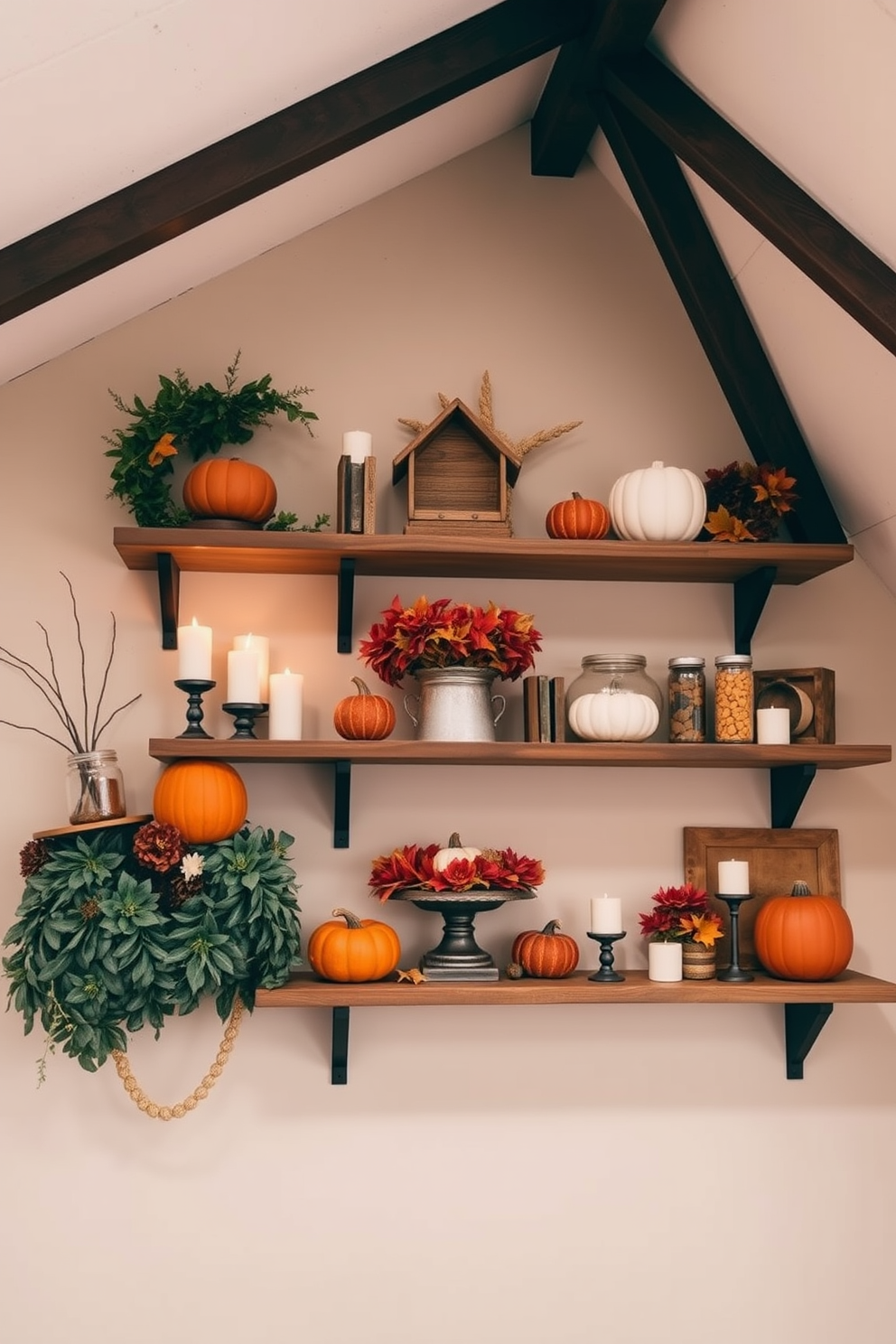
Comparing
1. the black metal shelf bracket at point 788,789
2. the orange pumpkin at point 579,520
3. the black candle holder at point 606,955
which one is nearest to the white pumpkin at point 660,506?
the orange pumpkin at point 579,520

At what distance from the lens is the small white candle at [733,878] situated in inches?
93.9

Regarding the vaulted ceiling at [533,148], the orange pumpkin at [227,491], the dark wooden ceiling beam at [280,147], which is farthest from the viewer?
the orange pumpkin at [227,491]

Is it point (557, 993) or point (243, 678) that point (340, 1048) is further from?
point (243, 678)

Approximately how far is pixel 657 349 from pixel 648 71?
59 cm

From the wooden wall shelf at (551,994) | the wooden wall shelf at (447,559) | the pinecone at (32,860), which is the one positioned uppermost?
the wooden wall shelf at (447,559)

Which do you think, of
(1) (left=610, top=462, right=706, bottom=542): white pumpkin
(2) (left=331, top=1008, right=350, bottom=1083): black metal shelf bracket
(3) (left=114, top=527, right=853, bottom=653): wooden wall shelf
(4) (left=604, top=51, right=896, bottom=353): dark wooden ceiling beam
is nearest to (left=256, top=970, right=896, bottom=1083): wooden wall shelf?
(2) (left=331, top=1008, right=350, bottom=1083): black metal shelf bracket

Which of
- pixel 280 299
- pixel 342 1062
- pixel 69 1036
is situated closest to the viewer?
pixel 69 1036

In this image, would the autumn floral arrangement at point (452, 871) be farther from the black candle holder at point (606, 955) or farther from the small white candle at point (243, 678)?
the small white candle at point (243, 678)

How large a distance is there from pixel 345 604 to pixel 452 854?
54 cm

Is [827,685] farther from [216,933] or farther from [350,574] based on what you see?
[216,933]

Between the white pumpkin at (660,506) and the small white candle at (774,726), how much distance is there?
0.38 metres

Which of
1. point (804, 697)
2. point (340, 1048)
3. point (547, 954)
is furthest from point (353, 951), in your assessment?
point (804, 697)

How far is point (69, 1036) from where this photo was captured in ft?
7.23

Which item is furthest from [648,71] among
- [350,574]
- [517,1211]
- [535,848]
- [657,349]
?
[517,1211]
